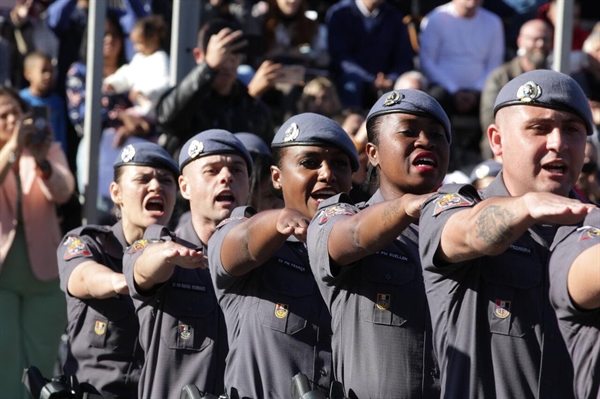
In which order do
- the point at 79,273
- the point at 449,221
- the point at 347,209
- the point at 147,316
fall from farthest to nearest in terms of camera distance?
the point at 79,273 → the point at 147,316 → the point at 347,209 → the point at 449,221

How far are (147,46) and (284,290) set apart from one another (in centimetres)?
473

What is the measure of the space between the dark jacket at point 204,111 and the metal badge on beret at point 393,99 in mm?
2769

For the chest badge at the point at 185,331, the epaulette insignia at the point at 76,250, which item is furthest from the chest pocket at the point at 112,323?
the chest badge at the point at 185,331

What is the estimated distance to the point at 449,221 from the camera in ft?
11.4

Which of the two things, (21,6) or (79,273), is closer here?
(79,273)

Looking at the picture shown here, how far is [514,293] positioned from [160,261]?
136cm

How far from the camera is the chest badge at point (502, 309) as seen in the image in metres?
3.64

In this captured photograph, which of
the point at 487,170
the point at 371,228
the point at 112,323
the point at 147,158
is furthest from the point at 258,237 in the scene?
the point at 487,170

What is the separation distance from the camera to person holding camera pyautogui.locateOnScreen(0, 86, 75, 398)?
7012 millimetres

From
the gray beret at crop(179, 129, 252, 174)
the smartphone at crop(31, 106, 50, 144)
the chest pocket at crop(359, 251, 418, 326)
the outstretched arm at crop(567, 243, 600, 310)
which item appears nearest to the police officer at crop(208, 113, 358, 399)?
the chest pocket at crop(359, 251, 418, 326)

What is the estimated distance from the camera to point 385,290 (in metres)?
4.13

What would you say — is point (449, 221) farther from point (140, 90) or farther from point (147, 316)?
point (140, 90)

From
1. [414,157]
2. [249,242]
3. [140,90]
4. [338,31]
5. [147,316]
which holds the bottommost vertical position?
[147,316]

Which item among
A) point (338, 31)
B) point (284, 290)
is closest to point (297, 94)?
point (338, 31)
